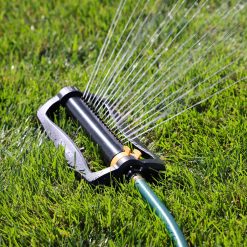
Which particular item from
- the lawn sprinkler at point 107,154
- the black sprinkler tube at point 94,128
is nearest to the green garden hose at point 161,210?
the lawn sprinkler at point 107,154

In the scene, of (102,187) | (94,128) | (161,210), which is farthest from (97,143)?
(161,210)

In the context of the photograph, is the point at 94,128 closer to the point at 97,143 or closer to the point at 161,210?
the point at 97,143

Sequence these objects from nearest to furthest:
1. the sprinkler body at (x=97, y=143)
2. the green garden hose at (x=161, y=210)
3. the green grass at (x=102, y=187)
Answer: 1. the green garden hose at (x=161, y=210)
2. the green grass at (x=102, y=187)
3. the sprinkler body at (x=97, y=143)

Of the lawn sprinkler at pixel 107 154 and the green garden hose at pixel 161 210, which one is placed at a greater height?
the lawn sprinkler at pixel 107 154

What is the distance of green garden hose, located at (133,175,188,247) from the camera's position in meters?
2.04

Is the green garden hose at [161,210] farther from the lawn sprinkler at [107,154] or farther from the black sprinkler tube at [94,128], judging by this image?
the black sprinkler tube at [94,128]

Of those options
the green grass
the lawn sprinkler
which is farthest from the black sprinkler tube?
the green grass

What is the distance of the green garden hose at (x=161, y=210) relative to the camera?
2039 mm

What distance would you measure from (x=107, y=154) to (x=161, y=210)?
0.41m

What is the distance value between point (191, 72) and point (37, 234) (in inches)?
50.6

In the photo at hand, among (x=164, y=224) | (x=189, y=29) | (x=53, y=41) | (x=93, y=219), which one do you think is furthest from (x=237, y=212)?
(x=53, y=41)

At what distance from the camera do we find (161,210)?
7.00 ft

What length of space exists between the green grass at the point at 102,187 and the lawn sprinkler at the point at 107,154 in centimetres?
4

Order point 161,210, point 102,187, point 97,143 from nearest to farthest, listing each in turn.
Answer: point 161,210 < point 102,187 < point 97,143
